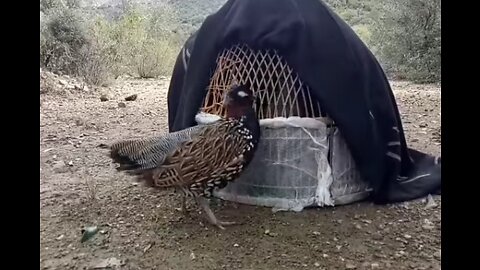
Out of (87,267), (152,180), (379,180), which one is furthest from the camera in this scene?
(379,180)

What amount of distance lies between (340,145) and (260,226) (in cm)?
70

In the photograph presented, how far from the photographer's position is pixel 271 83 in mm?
2969

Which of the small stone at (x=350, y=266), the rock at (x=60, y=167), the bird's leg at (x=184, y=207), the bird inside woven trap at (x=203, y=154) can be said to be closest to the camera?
the small stone at (x=350, y=266)

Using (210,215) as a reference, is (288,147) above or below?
above

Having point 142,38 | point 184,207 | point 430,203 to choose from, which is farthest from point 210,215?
point 142,38

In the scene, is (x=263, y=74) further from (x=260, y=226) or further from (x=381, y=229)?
(x=381, y=229)

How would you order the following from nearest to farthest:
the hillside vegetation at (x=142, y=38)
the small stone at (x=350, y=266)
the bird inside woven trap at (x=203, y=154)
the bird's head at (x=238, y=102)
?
the small stone at (x=350, y=266) → the bird inside woven trap at (x=203, y=154) → the bird's head at (x=238, y=102) → the hillside vegetation at (x=142, y=38)

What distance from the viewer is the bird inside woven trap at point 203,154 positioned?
254cm

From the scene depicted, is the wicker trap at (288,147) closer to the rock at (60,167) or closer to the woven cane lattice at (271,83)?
the woven cane lattice at (271,83)

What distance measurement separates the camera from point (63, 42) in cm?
895

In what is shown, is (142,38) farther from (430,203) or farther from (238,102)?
(430,203)

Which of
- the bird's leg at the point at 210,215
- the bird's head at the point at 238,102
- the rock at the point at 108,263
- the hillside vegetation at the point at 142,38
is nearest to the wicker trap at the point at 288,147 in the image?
the bird's head at the point at 238,102

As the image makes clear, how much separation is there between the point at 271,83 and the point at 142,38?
26.7 feet
